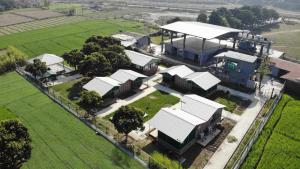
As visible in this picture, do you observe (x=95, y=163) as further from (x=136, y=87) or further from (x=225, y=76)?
(x=225, y=76)

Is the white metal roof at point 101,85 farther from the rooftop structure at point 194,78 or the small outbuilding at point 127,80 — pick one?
the rooftop structure at point 194,78

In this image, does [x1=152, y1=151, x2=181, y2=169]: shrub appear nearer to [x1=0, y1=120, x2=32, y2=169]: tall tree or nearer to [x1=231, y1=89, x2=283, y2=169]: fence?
[x1=231, y1=89, x2=283, y2=169]: fence

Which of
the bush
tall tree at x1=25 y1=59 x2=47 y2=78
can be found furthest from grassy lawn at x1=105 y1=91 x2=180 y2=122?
the bush

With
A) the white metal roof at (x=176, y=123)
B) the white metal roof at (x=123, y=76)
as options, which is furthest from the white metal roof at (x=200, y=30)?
the white metal roof at (x=176, y=123)

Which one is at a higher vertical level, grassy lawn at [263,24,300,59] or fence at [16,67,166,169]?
grassy lawn at [263,24,300,59]

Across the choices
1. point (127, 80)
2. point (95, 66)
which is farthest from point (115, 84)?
point (95, 66)

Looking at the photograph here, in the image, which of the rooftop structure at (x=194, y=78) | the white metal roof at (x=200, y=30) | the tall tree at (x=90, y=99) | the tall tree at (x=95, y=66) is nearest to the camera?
the tall tree at (x=90, y=99)
